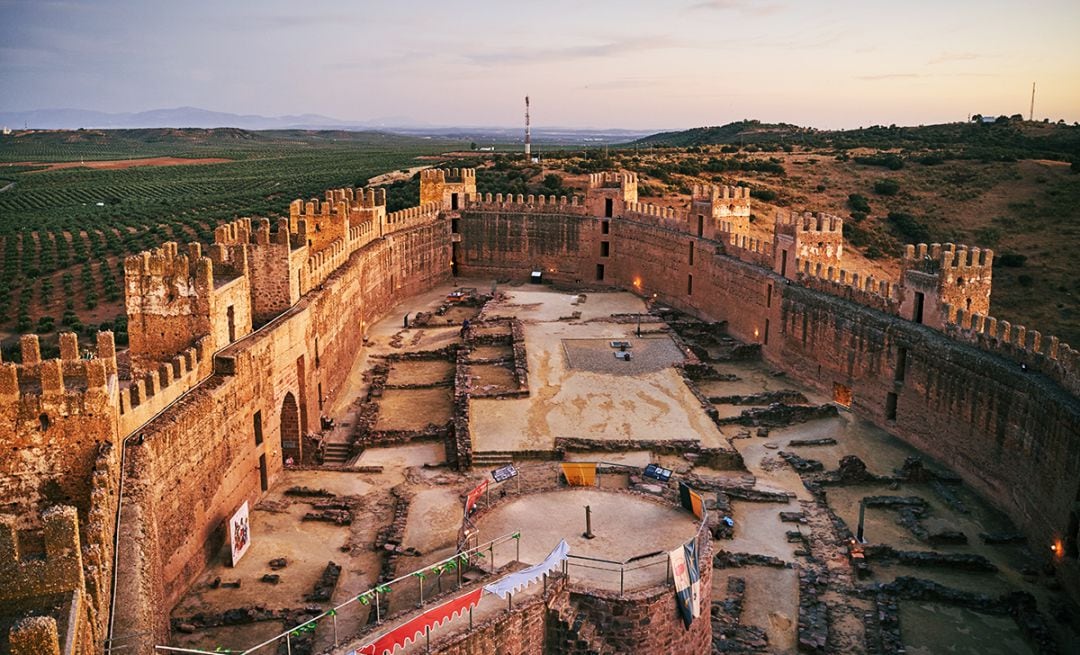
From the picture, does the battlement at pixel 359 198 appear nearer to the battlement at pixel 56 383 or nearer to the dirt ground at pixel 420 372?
the dirt ground at pixel 420 372

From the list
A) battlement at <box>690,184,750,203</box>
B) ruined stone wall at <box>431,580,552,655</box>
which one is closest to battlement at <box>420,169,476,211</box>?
battlement at <box>690,184,750,203</box>

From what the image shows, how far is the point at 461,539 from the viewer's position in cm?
1706

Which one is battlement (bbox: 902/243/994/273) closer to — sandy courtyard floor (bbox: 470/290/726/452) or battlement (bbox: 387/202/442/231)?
sandy courtyard floor (bbox: 470/290/726/452)

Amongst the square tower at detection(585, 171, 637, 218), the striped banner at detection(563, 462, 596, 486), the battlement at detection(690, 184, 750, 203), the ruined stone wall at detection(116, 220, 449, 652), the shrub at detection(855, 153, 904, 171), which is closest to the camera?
the ruined stone wall at detection(116, 220, 449, 652)

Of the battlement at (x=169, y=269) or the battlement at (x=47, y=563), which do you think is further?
the battlement at (x=169, y=269)

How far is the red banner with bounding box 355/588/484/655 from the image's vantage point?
1252 centimetres

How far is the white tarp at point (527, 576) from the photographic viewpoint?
14406 mm

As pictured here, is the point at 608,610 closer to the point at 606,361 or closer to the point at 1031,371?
the point at 1031,371

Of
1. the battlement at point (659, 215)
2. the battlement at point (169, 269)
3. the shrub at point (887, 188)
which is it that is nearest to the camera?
the battlement at point (169, 269)

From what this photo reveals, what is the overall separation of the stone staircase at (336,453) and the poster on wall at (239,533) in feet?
21.0

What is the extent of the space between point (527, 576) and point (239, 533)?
25.2ft

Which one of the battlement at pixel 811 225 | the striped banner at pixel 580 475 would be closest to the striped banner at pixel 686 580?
the striped banner at pixel 580 475

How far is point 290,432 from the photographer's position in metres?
25.6

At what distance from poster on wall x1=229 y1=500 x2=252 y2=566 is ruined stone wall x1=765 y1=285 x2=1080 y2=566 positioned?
16.9 metres
